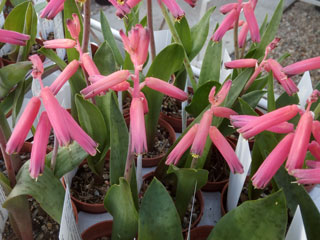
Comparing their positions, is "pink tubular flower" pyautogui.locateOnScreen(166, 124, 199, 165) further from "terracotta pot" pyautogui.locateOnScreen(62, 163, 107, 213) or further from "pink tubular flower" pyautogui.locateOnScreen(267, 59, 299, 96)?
"terracotta pot" pyautogui.locateOnScreen(62, 163, 107, 213)

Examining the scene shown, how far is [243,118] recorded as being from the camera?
22.8 inches

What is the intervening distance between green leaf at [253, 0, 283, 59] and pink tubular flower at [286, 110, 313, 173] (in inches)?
17.7

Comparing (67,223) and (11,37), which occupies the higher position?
(11,37)

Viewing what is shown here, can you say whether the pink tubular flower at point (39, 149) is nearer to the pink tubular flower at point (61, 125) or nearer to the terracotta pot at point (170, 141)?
the pink tubular flower at point (61, 125)

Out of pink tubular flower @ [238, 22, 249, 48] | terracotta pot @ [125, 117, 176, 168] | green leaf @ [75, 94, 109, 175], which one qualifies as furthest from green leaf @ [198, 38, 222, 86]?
green leaf @ [75, 94, 109, 175]

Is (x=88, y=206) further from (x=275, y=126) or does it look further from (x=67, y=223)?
(x=275, y=126)

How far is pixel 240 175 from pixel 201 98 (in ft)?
0.71

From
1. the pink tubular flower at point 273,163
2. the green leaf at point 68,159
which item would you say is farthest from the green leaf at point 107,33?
the pink tubular flower at point 273,163

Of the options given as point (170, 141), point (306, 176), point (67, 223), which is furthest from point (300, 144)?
point (170, 141)

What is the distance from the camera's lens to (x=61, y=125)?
53cm

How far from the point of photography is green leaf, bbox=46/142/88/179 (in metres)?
0.70

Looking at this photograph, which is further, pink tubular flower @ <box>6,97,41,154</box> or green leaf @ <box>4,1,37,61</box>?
green leaf @ <box>4,1,37,61</box>

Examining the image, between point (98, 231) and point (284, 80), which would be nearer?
point (284, 80)

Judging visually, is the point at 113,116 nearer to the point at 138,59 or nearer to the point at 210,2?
the point at 138,59
